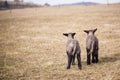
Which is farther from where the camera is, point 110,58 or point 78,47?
point 110,58

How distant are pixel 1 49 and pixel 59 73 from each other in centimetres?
864

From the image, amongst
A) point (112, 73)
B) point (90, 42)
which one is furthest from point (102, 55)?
point (112, 73)

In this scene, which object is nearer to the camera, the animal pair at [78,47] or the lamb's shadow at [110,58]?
the animal pair at [78,47]

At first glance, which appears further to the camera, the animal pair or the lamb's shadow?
the lamb's shadow

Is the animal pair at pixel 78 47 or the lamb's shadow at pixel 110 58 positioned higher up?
the animal pair at pixel 78 47

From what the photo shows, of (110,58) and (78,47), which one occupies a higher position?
(78,47)

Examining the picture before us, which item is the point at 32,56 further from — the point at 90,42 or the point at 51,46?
the point at 90,42

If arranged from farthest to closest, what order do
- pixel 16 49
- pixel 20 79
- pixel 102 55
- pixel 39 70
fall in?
pixel 16 49, pixel 102 55, pixel 39 70, pixel 20 79

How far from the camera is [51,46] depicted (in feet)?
63.1

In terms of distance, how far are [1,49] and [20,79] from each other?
27.2ft

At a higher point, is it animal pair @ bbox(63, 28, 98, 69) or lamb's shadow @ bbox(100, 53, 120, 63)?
animal pair @ bbox(63, 28, 98, 69)

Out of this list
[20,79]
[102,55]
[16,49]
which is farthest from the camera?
[16,49]

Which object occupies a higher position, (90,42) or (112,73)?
(90,42)

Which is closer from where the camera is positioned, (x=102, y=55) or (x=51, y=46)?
(x=102, y=55)
